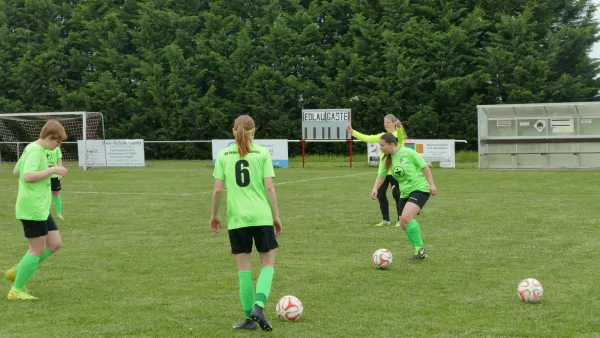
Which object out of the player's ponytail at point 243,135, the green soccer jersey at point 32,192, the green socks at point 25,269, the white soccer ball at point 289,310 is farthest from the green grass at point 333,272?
the player's ponytail at point 243,135

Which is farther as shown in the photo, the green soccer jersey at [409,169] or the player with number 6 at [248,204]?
the green soccer jersey at [409,169]

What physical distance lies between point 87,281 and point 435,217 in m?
8.15

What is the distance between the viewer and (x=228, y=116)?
46.7m

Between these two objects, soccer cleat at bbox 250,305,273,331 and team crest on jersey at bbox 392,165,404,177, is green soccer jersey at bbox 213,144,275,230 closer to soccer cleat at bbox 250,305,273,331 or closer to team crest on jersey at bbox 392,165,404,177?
soccer cleat at bbox 250,305,273,331

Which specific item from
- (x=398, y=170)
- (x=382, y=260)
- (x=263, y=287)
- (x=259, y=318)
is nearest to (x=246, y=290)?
(x=263, y=287)

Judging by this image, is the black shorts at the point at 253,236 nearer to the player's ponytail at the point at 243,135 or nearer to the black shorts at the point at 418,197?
the player's ponytail at the point at 243,135

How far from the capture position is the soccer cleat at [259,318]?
6.46 meters

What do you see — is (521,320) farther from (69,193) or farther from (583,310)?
(69,193)

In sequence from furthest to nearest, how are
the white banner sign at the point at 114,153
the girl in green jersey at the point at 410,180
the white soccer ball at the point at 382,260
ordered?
the white banner sign at the point at 114,153 < the girl in green jersey at the point at 410,180 < the white soccer ball at the point at 382,260

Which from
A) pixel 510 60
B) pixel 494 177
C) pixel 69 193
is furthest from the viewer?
pixel 510 60

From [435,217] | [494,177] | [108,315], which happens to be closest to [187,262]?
[108,315]

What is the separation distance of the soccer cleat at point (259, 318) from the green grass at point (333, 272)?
0.12 m

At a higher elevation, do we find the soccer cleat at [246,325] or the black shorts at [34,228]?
the black shorts at [34,228]

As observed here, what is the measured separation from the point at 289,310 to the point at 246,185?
123 cm
